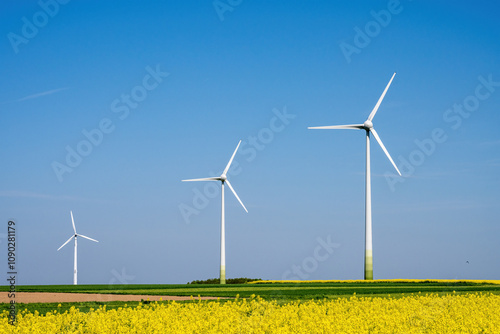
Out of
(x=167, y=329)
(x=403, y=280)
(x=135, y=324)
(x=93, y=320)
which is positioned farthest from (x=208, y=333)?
(x=403, y=280)

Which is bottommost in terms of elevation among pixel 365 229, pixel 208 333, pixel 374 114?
pixel 208 333

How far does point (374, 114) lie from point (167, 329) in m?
57.9

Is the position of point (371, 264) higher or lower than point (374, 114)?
lower

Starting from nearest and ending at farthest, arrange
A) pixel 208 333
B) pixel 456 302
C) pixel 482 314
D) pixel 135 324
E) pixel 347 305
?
pixel 208 333 < pixel 135 324 < pixel 482 314 < pixel 347 305 < pixel 456 302

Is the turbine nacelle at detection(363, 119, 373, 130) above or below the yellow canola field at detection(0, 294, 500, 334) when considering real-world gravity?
above

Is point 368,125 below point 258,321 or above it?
above

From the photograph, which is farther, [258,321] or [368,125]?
[368,125]

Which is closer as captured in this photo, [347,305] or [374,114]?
[347,305]

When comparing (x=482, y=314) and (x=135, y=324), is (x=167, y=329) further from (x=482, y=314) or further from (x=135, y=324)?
(x=482, y=314)

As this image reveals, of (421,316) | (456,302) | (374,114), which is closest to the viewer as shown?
(421,316)

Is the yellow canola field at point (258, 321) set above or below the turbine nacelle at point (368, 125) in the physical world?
below

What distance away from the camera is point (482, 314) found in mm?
24547

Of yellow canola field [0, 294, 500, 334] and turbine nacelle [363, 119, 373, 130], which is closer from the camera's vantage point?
yellow canola field [0, 294, 500, 334]

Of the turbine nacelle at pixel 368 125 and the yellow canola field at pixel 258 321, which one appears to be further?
the turbine nacelle at pixel 368 125
